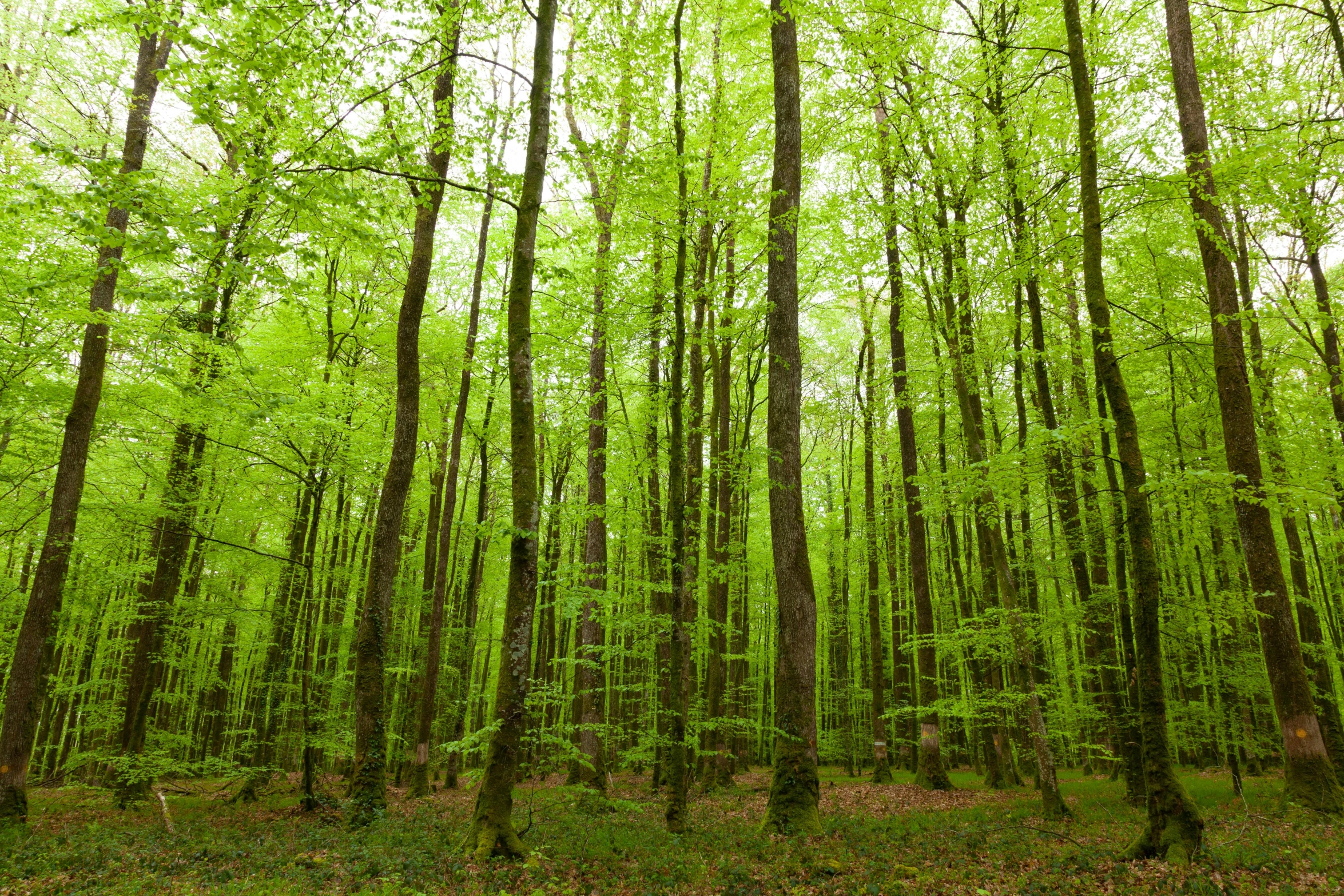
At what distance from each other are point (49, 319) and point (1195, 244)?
79.0 feet

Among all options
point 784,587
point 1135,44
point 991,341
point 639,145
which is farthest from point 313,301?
point 1135,44

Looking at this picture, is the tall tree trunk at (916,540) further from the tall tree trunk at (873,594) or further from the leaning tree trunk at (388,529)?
the leaning tree trunk at (388,529)

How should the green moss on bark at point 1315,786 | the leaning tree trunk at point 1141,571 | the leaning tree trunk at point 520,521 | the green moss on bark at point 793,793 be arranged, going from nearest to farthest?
the leaning tree trunk at point 1141,571 < the leaning tree trunk at point 520,521 < the green moss on bark at point 793,793 < the green moss on bark at point 1315,786

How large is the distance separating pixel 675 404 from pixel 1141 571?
6.03 m

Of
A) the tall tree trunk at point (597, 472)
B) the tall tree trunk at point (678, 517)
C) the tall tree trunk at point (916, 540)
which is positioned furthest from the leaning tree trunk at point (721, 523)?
the tall tree trunk at point (678, 517)

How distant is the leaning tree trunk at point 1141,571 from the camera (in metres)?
6.31

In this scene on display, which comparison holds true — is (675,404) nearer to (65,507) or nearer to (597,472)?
(597,472)

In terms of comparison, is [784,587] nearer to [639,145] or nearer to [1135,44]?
[639,145]

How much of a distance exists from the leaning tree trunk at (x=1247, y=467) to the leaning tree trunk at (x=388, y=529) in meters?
11.6

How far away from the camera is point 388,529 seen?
11.1 meters

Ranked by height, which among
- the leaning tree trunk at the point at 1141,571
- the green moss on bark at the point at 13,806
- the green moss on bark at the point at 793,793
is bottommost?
the green moss on bark at the point at 13,806

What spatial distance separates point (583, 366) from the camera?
13062 millimetres

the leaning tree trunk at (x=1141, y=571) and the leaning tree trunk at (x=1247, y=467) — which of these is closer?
the leaning tree trunk at (x=1141, y=571)

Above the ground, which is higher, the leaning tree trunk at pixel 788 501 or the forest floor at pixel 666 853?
the leaning tree trunk at pixel 788 501
